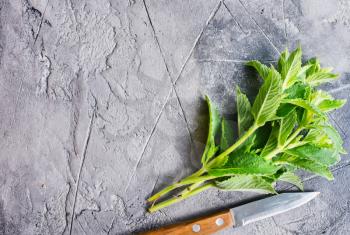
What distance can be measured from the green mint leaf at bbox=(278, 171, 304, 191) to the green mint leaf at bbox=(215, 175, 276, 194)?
8cm

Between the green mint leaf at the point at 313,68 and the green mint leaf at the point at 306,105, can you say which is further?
the green mint leaf at the point at 313,68

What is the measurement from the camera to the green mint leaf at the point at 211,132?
55.3 inches

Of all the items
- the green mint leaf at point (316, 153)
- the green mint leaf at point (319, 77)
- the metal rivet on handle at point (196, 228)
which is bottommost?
the metal rivet on handle at point (196, 228)

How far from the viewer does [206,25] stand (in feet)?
5.00

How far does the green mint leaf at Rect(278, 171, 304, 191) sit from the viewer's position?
1.42 meters

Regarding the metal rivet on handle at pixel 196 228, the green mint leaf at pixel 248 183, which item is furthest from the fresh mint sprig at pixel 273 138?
the metal rivet on handle at pixel 196 228

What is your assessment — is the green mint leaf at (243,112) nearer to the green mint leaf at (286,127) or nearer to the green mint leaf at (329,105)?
the green mint leaf at (286,127)

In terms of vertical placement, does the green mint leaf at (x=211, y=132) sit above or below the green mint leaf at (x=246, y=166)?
above

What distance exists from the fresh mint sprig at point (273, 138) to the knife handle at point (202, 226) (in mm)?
80

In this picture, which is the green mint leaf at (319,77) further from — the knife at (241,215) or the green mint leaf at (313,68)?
the knife at (241,215)

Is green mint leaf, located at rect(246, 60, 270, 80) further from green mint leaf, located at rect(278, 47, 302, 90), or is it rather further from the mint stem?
the mint stem

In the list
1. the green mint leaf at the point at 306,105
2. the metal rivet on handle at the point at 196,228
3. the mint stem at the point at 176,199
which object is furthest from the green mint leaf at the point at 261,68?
the metal rivet on handle at the point at 196,228

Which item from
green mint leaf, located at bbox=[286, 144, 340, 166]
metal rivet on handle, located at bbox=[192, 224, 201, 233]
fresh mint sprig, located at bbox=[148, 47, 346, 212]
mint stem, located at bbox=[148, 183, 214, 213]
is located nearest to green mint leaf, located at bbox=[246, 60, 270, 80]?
fresh mint sprig, located at bbox=[148, 47, 346, 212]

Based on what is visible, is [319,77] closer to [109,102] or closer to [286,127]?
[286,127]
